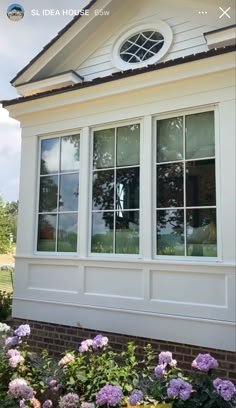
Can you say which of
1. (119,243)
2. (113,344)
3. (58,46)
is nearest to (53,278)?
(119,243)

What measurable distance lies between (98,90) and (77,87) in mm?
334

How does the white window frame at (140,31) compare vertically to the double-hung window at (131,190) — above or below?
above

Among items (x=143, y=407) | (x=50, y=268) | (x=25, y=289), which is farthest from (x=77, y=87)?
(x=143, y=407)

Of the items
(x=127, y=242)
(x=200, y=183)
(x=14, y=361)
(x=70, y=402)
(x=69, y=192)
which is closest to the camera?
(x=70, y=402)

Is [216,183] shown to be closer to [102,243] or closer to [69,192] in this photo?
[102,243]

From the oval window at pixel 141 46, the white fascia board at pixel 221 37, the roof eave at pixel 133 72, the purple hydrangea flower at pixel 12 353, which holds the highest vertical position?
the oval window at pixel 141 46

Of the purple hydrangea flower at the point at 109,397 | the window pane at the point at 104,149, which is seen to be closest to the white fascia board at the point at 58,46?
the window pane at the point at 104,149

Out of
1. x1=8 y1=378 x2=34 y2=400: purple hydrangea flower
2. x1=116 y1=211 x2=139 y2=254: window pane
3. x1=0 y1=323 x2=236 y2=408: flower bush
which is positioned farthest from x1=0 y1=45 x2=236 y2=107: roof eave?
x1=8 y1=378 x2=34 y2=400: purple hydrangea flower

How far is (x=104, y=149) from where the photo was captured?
5594mm

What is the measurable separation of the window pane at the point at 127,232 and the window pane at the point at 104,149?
0.80 metres

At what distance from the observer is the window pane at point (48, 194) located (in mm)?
5965

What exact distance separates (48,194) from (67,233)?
76cm

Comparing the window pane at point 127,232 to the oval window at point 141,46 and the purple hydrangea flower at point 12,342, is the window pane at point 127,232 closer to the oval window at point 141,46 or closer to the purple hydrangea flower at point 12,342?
the purple hydrangea flower at point 12,342

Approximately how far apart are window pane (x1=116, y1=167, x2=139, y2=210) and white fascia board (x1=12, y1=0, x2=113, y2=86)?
103 inches
